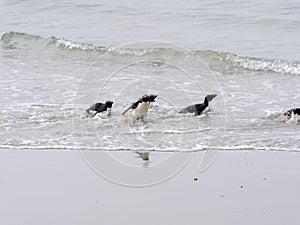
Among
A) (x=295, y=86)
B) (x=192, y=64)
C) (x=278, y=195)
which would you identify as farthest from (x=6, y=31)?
(x=278, y=195)

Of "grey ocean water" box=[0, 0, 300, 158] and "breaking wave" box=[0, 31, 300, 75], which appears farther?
"breaking wave" box=[0, 31, 300, 75]

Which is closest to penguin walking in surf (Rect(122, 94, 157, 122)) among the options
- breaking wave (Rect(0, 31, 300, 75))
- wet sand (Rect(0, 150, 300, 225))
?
wet sand (Rect(0, 150, 300, 225))

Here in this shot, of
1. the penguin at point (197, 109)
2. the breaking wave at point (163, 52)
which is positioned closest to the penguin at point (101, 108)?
the penguin at point (197, 109)

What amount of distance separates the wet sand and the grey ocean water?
857 millimetres

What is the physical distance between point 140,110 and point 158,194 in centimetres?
385

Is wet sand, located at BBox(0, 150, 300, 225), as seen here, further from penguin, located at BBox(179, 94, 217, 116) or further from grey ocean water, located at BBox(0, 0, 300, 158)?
penguin, located at BBox(179, 94, 217, 116)

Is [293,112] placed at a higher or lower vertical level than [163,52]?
lower

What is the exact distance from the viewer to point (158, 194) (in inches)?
284

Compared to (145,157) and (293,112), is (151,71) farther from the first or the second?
(145,157)

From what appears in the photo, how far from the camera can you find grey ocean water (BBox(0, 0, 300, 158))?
9.92 m

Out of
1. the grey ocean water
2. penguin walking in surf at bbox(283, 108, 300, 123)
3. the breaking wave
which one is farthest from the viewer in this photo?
the breaking wave

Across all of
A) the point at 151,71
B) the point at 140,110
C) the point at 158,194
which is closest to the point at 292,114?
the point at 140,110

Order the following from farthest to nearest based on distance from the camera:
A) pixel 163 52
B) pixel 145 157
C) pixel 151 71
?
pixel 163 52 → pixel 151 71 → pixel 145 157

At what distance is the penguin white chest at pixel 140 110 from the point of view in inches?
428
